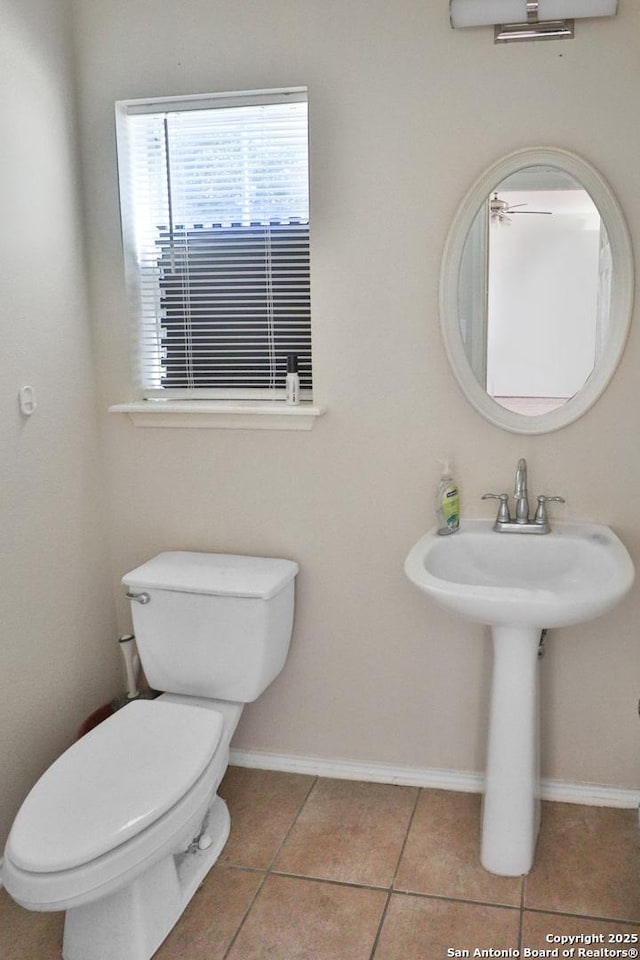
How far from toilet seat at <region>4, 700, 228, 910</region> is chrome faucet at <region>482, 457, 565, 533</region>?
2.89ft

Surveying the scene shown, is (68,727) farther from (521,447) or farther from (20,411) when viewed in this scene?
(521,447)

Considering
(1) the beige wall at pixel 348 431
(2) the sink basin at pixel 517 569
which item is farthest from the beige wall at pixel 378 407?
(2) the sink basin at pixel 517 569

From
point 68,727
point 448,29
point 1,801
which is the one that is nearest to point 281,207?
point 448,29

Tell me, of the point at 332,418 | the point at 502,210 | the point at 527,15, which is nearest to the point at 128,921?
the point at 332,418

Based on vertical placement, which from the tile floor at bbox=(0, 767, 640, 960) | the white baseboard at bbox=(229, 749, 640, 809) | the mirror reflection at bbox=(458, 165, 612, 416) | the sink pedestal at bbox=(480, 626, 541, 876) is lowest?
the tile floor at bbox=(0, 767, 640, 960)

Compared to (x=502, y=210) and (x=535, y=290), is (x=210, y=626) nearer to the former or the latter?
(x=535, y=290)

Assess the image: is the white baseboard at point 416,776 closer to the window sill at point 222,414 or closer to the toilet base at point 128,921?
the toilet base at point 128,921

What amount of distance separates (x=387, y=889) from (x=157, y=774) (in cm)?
68

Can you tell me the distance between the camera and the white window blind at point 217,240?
2.29 metres

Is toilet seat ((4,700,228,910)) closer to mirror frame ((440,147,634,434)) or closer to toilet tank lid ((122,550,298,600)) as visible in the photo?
toilet tank lid ((122,550,298,600))

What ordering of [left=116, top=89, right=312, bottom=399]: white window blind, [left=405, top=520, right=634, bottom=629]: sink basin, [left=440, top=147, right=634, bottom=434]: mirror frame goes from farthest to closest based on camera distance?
1. [left=116, top=89, right=312, bottom=399]: white window blind
2. [left=440, top=147, right=634, bottom=434]: mirror frame
3. [left=405, top=520, right=634, bottom=629]: sink basin

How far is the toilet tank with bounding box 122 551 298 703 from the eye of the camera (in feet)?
7.24

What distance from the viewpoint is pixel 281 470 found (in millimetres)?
2396

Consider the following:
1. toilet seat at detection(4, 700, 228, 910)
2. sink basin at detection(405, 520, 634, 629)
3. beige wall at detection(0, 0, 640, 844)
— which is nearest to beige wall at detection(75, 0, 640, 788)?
beige wall at detection(0, 0, 640, 844)
